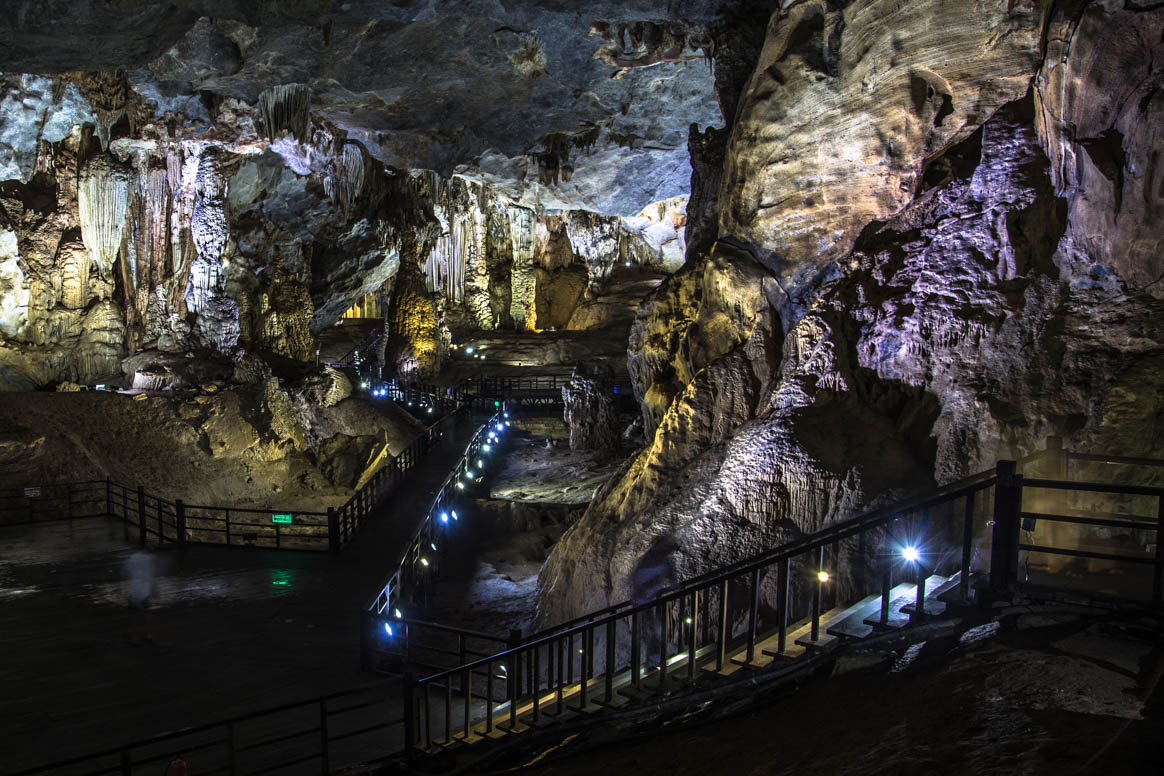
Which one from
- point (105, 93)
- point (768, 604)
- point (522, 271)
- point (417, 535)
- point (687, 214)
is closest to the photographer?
point (768, 604)

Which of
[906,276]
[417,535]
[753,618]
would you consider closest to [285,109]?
[417,535]

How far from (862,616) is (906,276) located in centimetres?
442

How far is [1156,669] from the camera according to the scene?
4422 millimetres

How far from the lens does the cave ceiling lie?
11.5 metres

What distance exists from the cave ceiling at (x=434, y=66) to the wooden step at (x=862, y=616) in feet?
35.3

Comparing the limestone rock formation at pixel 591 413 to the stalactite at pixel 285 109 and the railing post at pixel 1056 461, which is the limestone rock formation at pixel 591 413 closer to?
the stalactite at pixel 285 109

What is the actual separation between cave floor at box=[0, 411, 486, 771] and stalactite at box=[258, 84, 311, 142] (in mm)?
10611

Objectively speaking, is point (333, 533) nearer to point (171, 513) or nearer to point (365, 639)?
point (171, 513)

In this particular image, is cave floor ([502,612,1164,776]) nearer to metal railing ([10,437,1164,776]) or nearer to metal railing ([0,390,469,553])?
metal railing ([10,437,1164,776])

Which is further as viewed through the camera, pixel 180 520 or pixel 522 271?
pixel 522 271

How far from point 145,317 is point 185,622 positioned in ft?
59.1

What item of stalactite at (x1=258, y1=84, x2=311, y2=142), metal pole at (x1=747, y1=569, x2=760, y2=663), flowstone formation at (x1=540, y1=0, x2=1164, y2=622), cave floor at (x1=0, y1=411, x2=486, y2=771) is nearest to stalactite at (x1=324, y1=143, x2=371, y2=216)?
stalactite at (x1=258, y1=84, x2=311, y2=142)

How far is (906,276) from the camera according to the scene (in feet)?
29.3

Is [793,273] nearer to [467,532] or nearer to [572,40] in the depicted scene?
[572,40]
